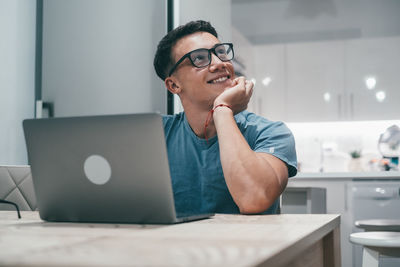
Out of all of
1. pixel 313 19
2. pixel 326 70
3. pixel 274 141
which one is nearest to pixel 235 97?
pixel 274 141

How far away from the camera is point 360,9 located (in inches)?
176

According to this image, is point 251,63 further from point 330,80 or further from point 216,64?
point 216,64

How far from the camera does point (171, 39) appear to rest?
1.69 meters

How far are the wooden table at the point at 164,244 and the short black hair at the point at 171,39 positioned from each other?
3.12ft

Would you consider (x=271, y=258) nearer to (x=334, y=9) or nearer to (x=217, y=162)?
(x=217, y=162)

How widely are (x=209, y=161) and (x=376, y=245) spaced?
2.32 feet

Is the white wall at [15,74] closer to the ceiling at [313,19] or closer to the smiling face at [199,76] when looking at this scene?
the smiling face at [199,76]

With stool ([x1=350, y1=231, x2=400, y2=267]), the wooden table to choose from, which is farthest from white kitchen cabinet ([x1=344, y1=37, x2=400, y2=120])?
the wooden table

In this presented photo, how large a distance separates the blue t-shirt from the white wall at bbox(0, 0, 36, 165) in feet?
4.84

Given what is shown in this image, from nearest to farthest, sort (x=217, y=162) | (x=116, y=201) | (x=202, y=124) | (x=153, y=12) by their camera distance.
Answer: (x=116, y=201), (x=217, y=162), (x=202, y=124), (x=153, y=12)

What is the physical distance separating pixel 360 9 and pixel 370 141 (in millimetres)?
1257

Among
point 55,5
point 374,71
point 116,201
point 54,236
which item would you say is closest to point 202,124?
point 116,201

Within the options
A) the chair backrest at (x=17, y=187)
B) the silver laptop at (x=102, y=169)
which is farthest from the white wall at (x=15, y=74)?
the silver laptop at (x=102, y=169)

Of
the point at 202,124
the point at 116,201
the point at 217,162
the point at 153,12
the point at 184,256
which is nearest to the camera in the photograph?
the point at 184,256
